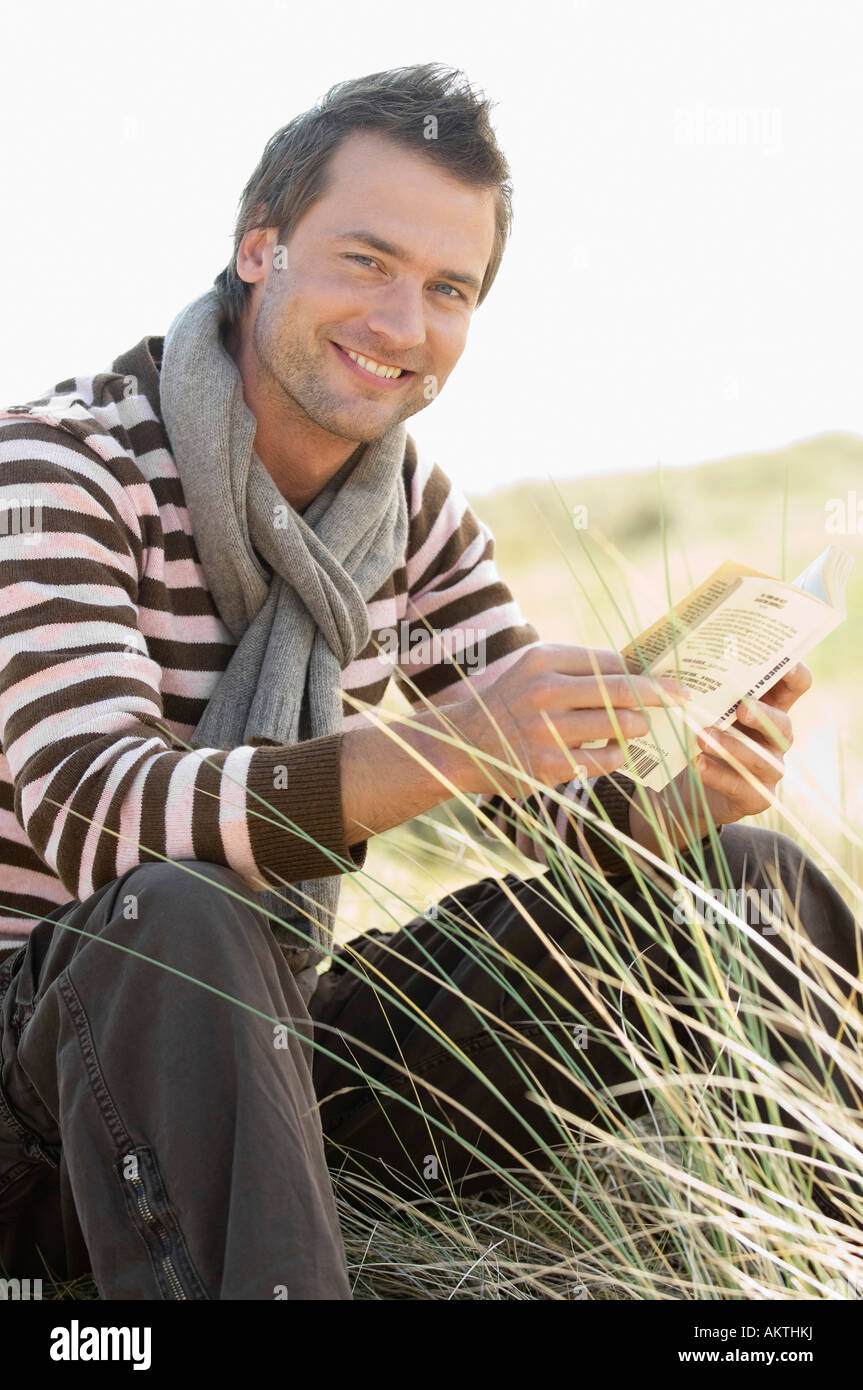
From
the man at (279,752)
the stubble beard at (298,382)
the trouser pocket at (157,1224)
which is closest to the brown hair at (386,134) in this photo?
the man at (279,752)

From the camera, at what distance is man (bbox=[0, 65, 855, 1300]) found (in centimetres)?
135

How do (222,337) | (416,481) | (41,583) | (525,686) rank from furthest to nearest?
(416,481) → (222,337) → (41,583) → (525,686)

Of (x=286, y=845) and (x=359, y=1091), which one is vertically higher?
(x=286, y=845)

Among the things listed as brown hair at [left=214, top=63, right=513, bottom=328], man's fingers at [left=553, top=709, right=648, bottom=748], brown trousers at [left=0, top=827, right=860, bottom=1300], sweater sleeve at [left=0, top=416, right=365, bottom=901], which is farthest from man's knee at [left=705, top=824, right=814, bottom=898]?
brown hair at [left=214, top=63, right=513, bottom=328]

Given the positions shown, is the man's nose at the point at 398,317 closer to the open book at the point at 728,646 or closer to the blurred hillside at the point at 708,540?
the blurred hillside at the point at 708,540

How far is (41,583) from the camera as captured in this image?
181 centimetres

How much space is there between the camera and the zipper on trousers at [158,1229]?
1.28m

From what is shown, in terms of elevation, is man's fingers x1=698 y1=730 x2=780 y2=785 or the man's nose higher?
the man's nose

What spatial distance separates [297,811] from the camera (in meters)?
1.62

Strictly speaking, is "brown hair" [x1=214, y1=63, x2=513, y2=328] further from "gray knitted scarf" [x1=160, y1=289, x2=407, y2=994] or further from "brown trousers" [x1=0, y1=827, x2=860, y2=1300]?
"brown trousers" [x1=0, y1=827, x2=860, y2=1300]
